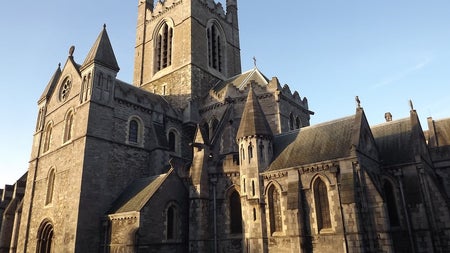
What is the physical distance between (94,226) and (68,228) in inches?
61.2

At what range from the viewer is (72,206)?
74.5ft

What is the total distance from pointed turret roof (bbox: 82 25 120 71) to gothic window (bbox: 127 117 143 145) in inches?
166

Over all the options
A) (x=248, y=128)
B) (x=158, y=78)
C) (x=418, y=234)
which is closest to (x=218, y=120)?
(x=248, y=128)

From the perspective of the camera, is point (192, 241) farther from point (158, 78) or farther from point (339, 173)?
point (158, 78)

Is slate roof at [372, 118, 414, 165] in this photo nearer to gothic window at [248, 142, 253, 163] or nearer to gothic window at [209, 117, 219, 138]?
gothic window at [248, 142, 253, 163]

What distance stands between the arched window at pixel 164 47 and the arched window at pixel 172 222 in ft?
65.7

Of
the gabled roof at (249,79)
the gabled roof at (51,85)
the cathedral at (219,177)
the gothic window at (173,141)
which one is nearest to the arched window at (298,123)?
the cathedral at (219,177)

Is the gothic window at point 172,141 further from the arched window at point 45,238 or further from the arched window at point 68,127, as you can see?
the arched window at point 45,238

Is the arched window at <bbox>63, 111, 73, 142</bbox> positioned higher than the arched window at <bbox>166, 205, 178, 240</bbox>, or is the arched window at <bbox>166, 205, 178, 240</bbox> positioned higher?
the arched window at <bbox>63, 111, 73, 142</bbox>

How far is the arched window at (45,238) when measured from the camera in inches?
1006

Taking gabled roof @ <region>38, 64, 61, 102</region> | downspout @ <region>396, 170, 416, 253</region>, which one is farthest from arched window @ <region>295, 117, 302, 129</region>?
gabled roof @ <region>38, 64, 61, 102</region>

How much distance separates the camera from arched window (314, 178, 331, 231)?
20078mm

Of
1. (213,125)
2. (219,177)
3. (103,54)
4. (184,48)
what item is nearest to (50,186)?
(103,54)

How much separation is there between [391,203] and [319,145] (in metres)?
5.61
